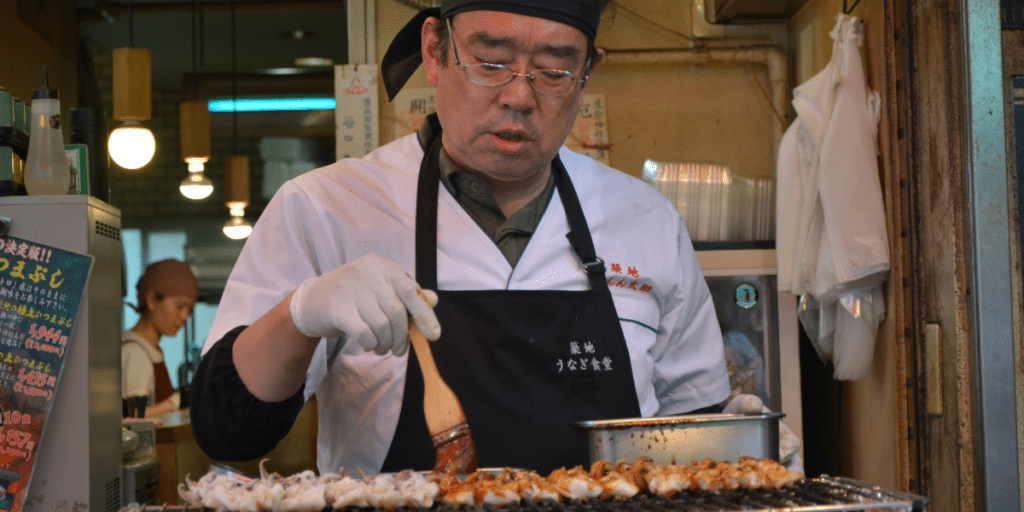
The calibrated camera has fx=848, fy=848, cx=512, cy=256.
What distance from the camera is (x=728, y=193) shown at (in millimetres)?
3332

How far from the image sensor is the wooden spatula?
1.54 meters

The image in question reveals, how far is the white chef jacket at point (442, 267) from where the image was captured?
1.68 meters

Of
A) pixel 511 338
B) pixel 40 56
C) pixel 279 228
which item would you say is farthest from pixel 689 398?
pixel 40 56

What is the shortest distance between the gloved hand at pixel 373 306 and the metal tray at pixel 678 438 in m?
0.32

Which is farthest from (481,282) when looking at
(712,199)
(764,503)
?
(712,199)

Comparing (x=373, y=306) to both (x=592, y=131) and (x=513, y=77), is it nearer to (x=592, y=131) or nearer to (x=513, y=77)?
(x=513, y=77)

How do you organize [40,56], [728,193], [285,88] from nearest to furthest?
[728,193] < [40,56] < [285,88]

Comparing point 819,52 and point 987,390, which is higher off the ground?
point 819,52

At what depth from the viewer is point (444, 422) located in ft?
5.07

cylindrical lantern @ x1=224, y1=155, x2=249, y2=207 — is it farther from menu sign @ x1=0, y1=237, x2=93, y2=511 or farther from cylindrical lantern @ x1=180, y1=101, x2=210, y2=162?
menu sign @ x1=0, y1=237, x2=93, y2=511

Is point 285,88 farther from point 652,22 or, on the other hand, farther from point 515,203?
point 515,203

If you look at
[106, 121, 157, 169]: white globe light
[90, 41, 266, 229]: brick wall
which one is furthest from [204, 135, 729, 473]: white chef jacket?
[90, 41, 266, 229]: brick wall

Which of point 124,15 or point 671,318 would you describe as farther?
point 124,15

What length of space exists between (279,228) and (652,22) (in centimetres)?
277
